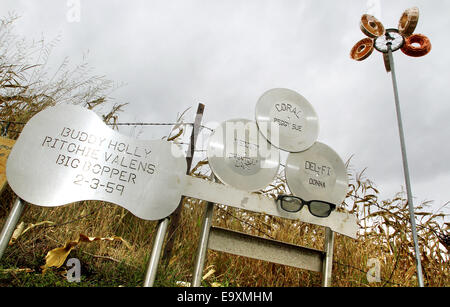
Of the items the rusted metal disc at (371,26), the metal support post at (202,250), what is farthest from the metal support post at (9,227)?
the rusted metal disc at (371,26)

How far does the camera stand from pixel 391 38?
104 inches

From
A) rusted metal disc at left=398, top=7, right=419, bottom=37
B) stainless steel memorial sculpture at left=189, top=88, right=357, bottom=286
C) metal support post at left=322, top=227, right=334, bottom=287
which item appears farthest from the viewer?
rusted metal disc at left=398, top=7, right=419, bottom=37

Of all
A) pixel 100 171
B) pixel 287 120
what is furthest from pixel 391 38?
pixel 100 171

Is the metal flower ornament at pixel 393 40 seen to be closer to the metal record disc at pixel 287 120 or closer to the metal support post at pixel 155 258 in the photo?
the metal record disc at pixel 287 120

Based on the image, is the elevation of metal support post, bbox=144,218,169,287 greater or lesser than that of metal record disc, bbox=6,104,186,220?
lesser

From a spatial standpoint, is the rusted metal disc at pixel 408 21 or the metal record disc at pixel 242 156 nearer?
the metal record disc at pixel 242 156

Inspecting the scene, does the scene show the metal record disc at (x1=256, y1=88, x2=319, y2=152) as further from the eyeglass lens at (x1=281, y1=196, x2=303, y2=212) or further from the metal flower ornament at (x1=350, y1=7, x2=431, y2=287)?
the metal flower ornament at (x1=350, y1=7, x2=431, y2=287)

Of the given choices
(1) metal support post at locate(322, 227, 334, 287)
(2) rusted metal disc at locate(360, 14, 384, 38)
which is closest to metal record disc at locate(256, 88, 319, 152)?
(1) metal support post at locate(322, 227, 334, 287)

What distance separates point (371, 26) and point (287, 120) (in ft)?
4.37

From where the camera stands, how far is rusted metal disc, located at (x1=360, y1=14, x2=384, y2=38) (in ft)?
8.31

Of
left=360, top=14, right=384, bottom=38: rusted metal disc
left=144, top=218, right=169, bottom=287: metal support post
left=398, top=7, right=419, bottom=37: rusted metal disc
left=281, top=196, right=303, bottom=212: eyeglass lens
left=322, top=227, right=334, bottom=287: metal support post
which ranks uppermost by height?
left=398, top=7, right=419, bottom=37: rusted metal disc

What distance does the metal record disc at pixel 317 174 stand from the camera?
1934mm
